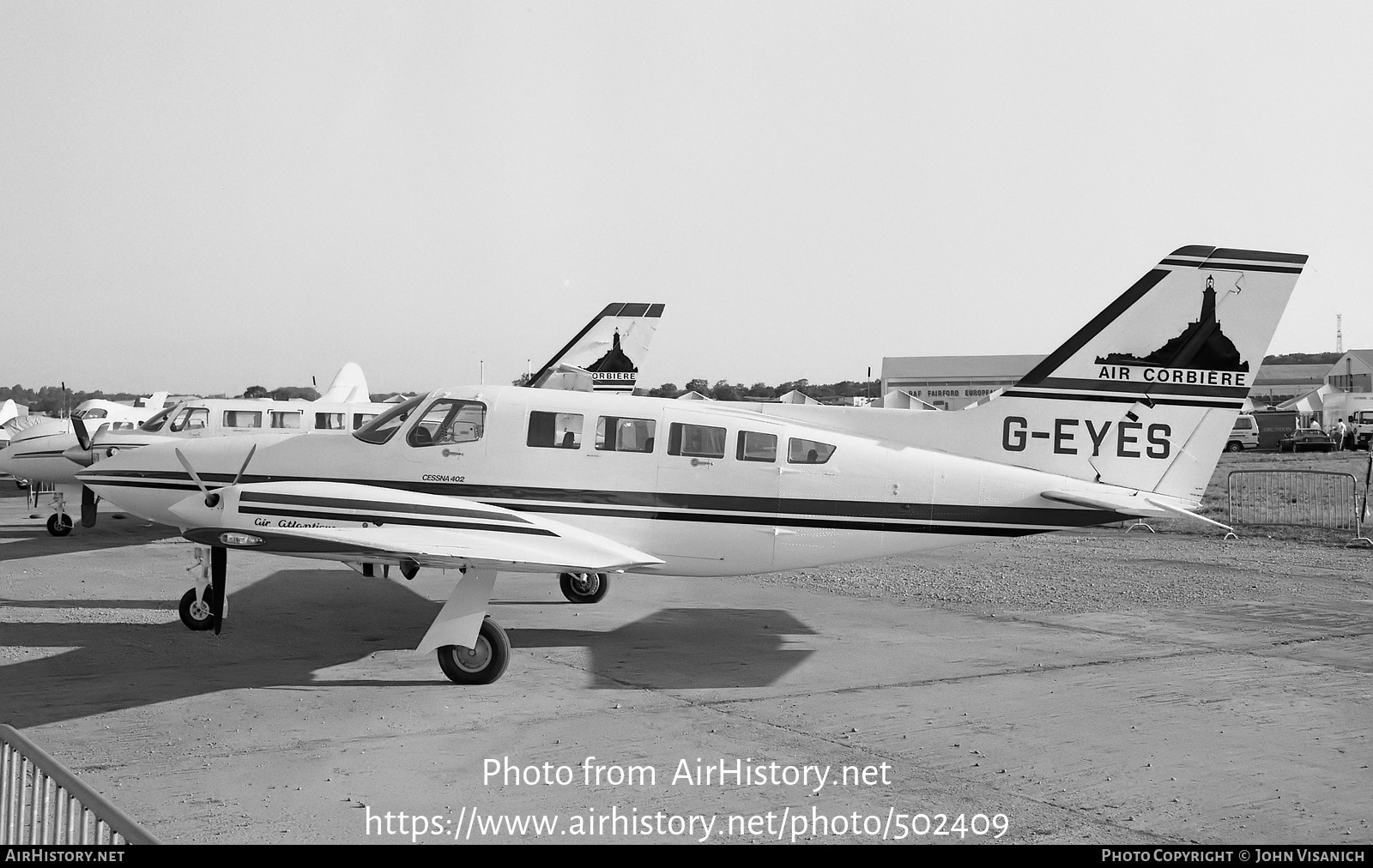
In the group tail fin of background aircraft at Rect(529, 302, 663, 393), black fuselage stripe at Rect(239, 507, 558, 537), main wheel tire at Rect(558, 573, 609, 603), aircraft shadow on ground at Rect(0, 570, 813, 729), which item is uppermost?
tail fin of background aircraft at Rect(529, 302, 663, 393)

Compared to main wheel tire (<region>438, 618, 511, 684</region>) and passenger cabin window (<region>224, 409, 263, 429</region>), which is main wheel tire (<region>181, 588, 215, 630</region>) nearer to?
main wheel tire (<region>438, 618, 511, 684</region>)

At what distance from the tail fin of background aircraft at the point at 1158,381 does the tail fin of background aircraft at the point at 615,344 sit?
49.8 ft

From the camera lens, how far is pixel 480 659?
9695mm

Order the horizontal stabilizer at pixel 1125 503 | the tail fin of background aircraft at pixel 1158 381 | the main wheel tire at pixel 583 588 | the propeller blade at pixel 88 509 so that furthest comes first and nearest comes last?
1. the propeller blade at pixel 88 509
2. the main wheel tire at pixel 583 588
3. the tail fin of background aircraft at pixel 1158 381
4. the horizontal stabilizer at pixel 1125 503

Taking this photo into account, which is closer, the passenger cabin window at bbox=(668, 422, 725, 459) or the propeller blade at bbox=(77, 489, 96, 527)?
the passenger cabin window at bbox=(668, 422, 725, 459)

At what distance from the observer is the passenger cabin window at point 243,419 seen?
21.9 meters

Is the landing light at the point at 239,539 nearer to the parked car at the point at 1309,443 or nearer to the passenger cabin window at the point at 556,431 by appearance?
the passenger cabin window at the point at 556,431

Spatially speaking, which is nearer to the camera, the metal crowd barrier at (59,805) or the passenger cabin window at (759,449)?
the metal crowd barrier at (59,805)

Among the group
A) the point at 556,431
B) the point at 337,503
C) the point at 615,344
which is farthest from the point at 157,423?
the point at 556,431

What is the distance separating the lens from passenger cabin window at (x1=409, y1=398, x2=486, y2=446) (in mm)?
11469

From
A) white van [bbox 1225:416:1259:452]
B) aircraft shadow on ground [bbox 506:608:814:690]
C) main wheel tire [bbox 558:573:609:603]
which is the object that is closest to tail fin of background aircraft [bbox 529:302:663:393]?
main wheel tire [bbox 558:573:609:603]

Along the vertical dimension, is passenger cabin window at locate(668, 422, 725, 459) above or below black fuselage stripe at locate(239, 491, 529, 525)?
above

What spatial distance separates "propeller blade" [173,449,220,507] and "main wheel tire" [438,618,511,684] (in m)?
2.78

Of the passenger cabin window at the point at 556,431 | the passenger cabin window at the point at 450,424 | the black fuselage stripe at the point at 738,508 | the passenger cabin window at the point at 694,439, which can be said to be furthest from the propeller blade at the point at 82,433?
the passenger cabin window at the point at 694,439
